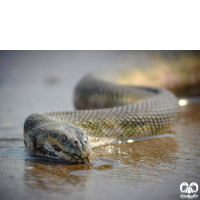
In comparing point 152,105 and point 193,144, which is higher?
point 152,105

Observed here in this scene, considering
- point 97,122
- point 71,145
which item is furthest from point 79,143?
point 97,122

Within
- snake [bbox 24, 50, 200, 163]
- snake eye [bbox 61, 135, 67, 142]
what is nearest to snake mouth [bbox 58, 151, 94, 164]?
snake [bbox 24, 50, 200, 163]

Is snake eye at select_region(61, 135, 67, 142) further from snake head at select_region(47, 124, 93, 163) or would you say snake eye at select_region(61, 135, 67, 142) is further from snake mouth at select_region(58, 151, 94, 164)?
snake mouth at select_region(58, 151, 94, 164)

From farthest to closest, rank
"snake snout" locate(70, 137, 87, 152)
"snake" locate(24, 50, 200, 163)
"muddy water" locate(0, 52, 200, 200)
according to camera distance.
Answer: "snake" locate(24, 50, 200, 163)
"snake snout" locate(70, 137, 87, 152)
"muddy water" locate(0, 52, 200, 200)

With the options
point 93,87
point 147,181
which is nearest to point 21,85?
point 93,87

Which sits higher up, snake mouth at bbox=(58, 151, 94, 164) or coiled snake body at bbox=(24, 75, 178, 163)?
coiled snake body at bbox=(24, 75, 178, 163)

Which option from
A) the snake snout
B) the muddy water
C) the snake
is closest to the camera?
the muddy water

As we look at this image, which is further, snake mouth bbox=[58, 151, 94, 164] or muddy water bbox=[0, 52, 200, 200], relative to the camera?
snake mouth bbox=[58, 151, 94, 164]

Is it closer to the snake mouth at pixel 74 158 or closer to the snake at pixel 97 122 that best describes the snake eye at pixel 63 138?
the snake at pixel 97 122

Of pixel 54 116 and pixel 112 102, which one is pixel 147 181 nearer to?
pixel 54 116
